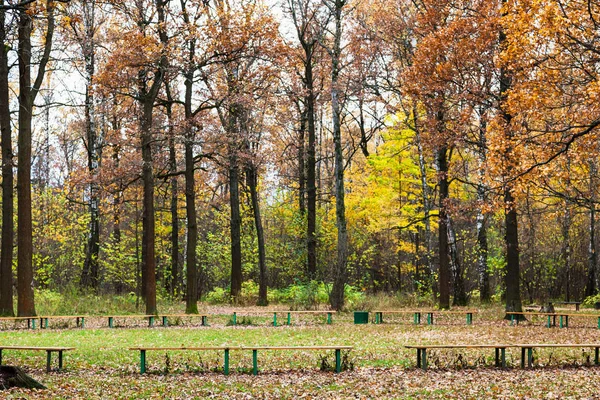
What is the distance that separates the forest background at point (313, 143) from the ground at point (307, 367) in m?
3.69

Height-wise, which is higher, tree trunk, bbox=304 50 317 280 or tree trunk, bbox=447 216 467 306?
tree trunk, bbox=304 50 317 280

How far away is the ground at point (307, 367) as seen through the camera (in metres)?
8.62

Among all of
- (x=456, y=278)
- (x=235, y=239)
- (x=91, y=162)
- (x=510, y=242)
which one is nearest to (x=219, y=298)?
(x=235, y=239)

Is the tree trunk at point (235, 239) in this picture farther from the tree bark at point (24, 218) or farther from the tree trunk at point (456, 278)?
the tree bark at point (24, 218)

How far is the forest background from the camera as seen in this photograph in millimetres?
14891

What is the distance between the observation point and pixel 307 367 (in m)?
10.6

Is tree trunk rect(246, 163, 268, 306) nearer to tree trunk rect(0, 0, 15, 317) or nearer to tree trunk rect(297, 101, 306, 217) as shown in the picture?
tree trunk rect(297, 101, 306, 217)

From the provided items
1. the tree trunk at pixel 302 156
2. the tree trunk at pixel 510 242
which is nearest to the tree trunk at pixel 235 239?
the tree trunk at pixel 302 156

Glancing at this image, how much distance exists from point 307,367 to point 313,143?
59.8ft

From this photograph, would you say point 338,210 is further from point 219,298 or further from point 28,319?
point 28,319

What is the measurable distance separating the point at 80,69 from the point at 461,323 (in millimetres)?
20301

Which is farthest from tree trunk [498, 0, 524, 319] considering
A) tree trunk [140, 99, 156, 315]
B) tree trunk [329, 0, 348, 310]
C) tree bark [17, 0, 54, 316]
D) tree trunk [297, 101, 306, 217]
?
tree bark [17, 0, 54, 316]

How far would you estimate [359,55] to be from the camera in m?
25.3

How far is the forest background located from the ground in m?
3.69
